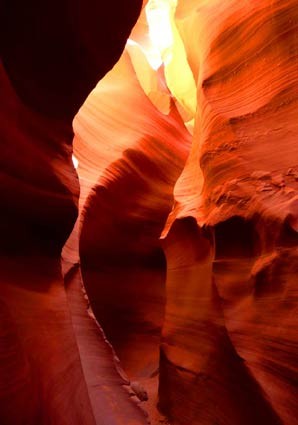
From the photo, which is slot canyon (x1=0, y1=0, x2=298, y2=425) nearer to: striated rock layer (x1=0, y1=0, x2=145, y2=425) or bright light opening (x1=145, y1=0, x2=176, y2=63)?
striated rock layer (x1=0, y1=0, x2=145, y2=425)

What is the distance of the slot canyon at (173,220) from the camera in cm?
226

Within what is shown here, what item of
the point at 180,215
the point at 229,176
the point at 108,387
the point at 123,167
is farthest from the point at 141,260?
the point at 229,176

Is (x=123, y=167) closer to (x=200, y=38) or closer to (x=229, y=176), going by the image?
(x=200, y=38)

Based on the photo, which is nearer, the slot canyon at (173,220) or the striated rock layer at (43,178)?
the striated rock layer at (43,178)

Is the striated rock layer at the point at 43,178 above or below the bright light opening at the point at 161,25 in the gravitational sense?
below

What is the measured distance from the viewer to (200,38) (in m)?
4.94

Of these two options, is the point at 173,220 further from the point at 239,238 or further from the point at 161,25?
the point at 161,25

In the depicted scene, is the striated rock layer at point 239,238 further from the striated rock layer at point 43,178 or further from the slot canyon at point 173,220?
the striated rock layer at point 43,178

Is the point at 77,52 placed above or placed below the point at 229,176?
above

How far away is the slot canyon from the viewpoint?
2.26m

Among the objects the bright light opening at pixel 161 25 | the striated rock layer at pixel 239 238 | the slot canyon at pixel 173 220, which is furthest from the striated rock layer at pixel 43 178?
the bright light opening at pixel 161 25

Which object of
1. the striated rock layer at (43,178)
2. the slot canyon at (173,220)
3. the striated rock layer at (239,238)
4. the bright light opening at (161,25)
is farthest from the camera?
the bright light opening at (161,25)

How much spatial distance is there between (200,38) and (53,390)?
4383 mm

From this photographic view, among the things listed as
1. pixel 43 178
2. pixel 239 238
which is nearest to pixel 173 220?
pixel 239 238
